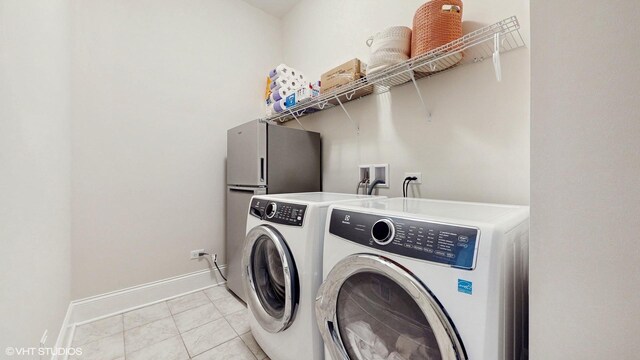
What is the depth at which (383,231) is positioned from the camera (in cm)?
79

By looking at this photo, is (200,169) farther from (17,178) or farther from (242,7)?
(242,7)

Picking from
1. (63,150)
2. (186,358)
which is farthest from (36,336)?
(63,150)

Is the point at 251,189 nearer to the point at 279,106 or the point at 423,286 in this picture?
the point at 279,106

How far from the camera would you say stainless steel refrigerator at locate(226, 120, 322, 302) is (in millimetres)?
1825

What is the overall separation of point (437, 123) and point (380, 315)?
1139 millimetres

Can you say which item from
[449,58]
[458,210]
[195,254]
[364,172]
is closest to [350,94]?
[364,172]

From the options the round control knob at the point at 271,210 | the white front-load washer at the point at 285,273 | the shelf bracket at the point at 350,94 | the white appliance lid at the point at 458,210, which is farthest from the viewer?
the shelf bracket at the point at 350,94

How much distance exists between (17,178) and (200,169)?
1.42 metres

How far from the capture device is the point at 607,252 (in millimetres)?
417

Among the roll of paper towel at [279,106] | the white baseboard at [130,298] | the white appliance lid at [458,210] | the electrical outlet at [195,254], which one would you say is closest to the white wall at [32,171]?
the white baseboard at [130,298]

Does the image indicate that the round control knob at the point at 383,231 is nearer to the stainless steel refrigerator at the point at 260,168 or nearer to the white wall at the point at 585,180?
the white wall at the point at 585,180

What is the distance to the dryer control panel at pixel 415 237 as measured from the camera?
62 cm

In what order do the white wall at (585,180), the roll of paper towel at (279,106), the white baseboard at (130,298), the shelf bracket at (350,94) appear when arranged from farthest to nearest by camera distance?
the roll of paper towel at (279,106) < the shelf bracket at (350,94) < the white baseboard at (130,298) < the white wall at (585,180)

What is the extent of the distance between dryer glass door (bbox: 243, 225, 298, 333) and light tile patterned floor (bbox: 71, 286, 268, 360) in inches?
12.6
